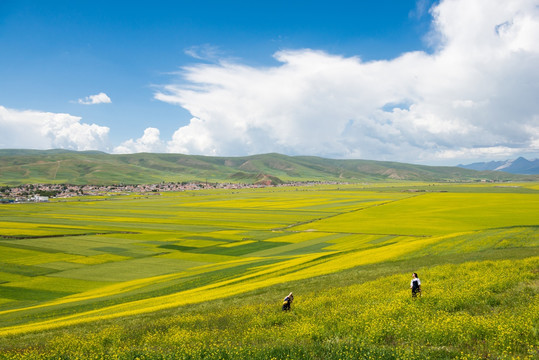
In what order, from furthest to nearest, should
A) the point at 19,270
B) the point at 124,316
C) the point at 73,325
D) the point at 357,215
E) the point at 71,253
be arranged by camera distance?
the point at 357,215 < the point at 71,253 < the point at 19,270 < the point at 124,316 < the point at 73,325

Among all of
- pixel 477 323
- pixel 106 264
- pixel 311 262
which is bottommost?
pixel 106 264

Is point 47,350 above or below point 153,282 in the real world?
above

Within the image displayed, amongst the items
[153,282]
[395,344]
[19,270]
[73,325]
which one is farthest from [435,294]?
[19,270]

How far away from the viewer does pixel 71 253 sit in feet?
218

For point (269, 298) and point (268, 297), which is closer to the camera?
point (269, 298)

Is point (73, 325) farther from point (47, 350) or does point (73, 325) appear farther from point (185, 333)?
point (185, 333)

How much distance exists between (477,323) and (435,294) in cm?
620

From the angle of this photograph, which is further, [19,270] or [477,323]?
[19,270]

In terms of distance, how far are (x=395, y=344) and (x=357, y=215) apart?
101676 mm

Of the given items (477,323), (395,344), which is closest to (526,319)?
(477,323)

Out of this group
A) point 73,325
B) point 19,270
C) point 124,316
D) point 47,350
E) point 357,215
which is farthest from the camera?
point 357,215

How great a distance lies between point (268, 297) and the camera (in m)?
27.7

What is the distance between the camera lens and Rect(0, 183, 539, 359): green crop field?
1436 cm

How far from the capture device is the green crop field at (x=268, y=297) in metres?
14.4
